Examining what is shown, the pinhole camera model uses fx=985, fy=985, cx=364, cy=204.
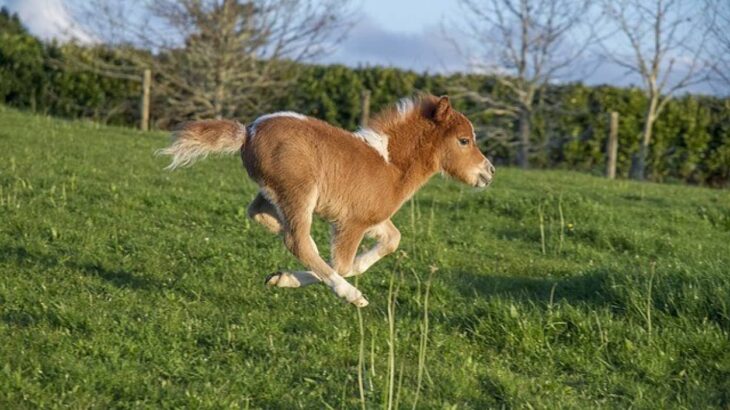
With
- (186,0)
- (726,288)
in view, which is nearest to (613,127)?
(186,0)

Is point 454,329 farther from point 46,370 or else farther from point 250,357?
point 46,370

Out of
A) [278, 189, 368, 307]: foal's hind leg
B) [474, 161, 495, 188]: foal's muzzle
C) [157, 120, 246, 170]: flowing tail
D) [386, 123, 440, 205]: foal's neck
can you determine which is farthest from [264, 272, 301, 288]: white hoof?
[474, 161, 495, 188]: foal's muzzle

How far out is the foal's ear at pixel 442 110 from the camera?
7.46 metres

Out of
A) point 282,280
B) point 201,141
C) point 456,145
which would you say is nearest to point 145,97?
point 456,145

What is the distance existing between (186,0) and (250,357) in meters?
20.1

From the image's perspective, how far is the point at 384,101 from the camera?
26.6 m

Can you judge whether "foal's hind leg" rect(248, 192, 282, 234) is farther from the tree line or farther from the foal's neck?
→ the tree line

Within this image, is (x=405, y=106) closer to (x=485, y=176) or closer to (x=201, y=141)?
(x=485, y=176)

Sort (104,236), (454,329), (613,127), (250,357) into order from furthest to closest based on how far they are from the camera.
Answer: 1. (613,127)
2. (104,236)
3. (454,329)
4. (250,357)

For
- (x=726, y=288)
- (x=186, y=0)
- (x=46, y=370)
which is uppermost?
(x=186, y=0)

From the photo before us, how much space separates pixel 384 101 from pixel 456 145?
62.9ft

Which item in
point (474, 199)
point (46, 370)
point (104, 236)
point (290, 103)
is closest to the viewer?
point (46, 370)

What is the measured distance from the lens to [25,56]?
25.5 m

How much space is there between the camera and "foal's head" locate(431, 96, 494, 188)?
7.53 m
